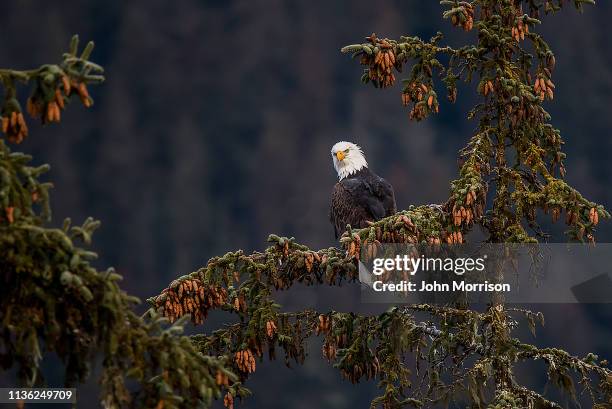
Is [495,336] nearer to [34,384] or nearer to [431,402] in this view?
[431,402]

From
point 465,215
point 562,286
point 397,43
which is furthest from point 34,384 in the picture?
point 562,286

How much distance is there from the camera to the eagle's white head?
34.7 ft

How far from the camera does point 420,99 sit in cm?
723

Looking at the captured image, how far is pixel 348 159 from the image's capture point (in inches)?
418

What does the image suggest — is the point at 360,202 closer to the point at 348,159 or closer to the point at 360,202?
the point at 360,202

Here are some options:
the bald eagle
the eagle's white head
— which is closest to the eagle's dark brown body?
the bald eagle

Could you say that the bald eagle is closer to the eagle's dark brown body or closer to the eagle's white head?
the eagle's dark brown body

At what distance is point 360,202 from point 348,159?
97 cm

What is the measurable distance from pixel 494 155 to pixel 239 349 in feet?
6.29

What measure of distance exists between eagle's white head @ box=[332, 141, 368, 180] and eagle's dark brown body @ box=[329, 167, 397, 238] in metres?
0.42

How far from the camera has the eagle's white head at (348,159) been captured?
10.6 meters

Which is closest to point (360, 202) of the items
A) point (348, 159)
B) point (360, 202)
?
point (360, 202)

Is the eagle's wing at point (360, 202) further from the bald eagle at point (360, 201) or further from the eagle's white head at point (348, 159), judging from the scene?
Result: the eagle's white head at point (348, 159)

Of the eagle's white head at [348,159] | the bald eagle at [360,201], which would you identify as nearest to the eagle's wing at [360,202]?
the bald eagle at [360,201]
